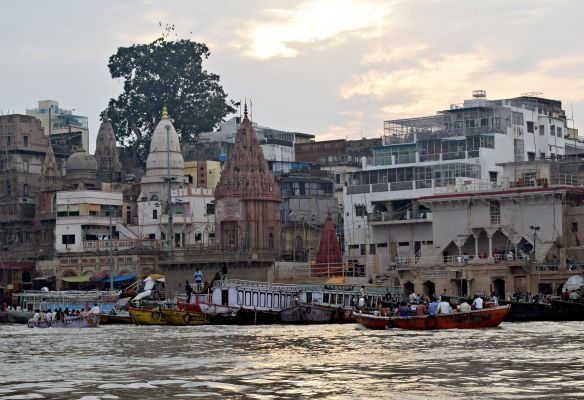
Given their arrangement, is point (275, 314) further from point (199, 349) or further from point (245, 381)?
point (245, 381)

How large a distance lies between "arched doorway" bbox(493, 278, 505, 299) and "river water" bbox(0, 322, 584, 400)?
21.9 m

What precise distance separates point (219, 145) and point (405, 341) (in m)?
72.6

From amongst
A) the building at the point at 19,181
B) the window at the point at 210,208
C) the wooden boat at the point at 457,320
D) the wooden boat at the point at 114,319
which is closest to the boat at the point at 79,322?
the wooden boat at the point at 114,319

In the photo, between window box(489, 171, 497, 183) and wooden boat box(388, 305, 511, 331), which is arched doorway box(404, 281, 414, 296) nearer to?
window box(489, 171, 497, 183)

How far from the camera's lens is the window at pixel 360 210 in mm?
93500

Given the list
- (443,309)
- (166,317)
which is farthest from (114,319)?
(443,309)

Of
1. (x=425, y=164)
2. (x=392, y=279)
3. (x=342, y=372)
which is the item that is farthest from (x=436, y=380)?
(x=425, y=164)

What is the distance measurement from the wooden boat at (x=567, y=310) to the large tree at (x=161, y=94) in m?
66.0

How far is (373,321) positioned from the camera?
5681 centimetres

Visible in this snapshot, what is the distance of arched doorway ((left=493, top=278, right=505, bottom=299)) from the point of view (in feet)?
258

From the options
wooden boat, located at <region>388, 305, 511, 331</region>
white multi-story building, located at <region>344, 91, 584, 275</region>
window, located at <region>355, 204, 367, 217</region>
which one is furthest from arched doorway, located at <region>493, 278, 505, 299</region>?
wooden boat, located at <region>388, 305, 511, 331</region>

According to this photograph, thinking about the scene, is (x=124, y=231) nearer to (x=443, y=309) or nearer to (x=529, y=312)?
(x=529, y=312)

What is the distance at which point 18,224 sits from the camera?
109562mm

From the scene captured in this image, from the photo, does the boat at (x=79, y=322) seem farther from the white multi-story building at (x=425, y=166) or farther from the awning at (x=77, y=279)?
the awning at (x=77, y=279)
